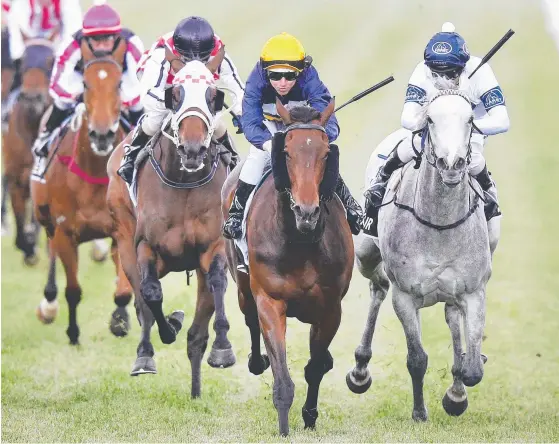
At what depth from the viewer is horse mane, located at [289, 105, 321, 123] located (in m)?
8.76

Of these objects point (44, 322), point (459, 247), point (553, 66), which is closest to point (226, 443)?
point (459, 247)

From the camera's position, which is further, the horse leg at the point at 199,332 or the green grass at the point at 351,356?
the horse leg at the point at 199,332

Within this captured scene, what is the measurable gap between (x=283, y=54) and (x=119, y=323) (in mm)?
4982

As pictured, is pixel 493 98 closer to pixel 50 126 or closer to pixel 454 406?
pixel 454 406

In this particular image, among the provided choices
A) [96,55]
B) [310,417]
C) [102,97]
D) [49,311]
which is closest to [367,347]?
[310,417]

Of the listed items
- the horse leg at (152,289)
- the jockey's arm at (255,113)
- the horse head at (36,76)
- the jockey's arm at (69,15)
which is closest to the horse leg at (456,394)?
the jockey's arm at (255,113)

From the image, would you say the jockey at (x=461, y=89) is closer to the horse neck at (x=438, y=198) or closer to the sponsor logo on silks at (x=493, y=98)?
the sponsor logo on silks at (x=493, y=98)

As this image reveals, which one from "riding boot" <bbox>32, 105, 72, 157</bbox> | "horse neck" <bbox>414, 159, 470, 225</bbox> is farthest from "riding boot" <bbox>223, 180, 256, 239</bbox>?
"riding boot" <bbox>32, 105, 72, 157</bbox>

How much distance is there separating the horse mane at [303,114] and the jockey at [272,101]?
27 cm

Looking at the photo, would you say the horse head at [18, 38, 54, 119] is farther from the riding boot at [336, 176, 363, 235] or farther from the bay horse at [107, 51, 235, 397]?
the riding boot at [336, 176, 363, 235]

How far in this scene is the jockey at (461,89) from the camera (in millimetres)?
9367

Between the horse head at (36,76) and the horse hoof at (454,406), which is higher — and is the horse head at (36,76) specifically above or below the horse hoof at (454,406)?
above

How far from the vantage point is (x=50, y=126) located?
1394cm

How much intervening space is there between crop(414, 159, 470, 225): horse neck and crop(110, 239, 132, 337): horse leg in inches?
158
